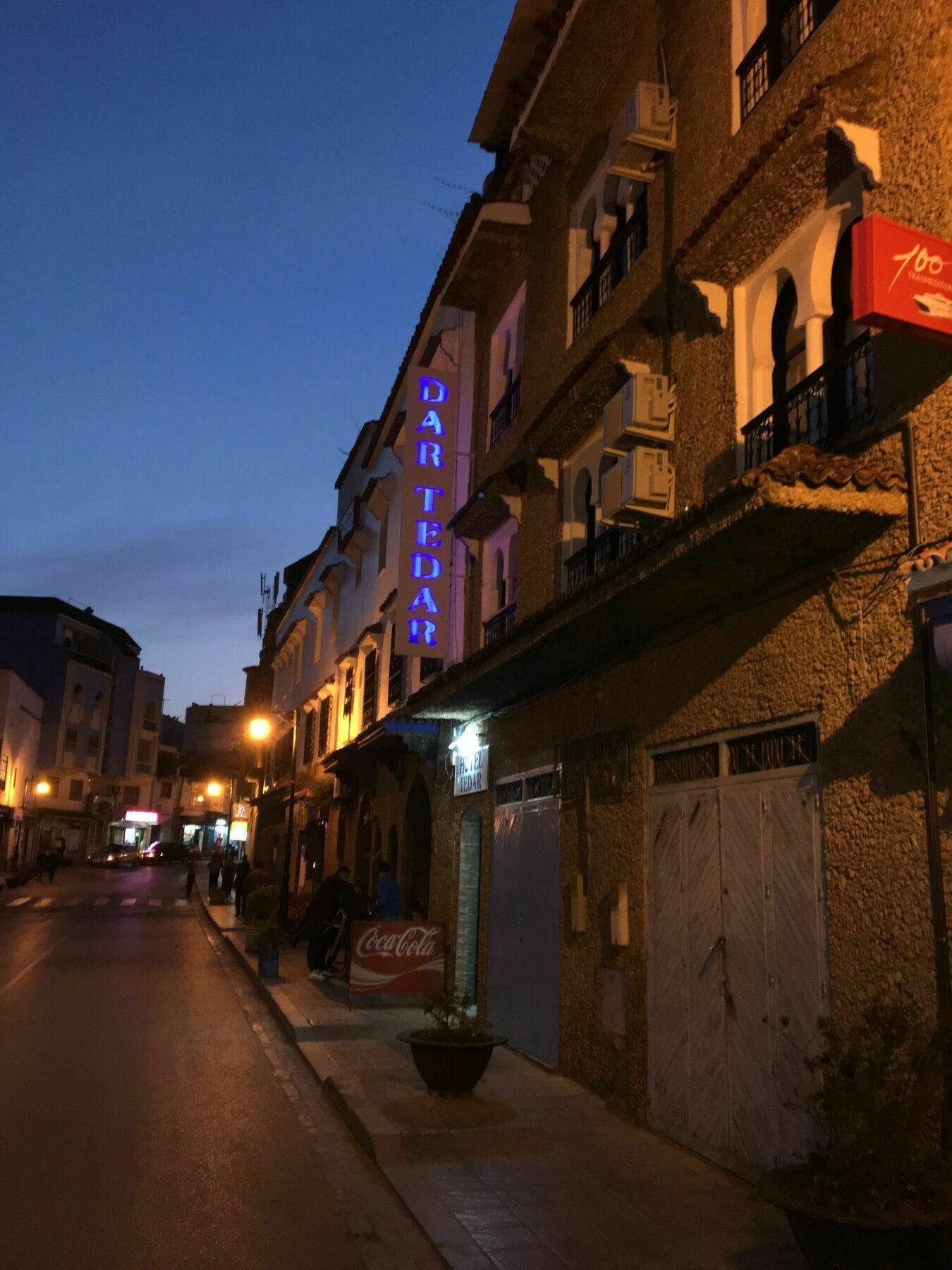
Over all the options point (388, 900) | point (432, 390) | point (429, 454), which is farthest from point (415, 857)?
point (432, 390)

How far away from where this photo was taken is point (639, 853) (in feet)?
28.0

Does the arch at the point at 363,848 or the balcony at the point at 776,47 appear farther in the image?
the arch at the point at 363,848

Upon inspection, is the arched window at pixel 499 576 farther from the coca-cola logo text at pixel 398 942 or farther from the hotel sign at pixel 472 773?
the coca-cola logo text at pixel 398 942

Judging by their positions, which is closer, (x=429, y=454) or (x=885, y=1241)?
(x=885, y=1241)

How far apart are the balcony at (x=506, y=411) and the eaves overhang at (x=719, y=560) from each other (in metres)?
4.92

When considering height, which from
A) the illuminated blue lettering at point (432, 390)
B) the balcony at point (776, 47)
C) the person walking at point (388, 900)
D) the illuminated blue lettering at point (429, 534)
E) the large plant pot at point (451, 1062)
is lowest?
the large plant pot at point (451, 1062)

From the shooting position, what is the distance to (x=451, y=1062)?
27.5 ft

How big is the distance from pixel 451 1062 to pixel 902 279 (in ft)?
21.7

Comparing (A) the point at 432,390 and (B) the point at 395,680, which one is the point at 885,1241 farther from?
(B) the point at 395,680

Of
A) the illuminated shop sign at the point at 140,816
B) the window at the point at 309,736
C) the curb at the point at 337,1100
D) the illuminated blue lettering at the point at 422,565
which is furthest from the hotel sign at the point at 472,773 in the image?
the illuminated shop sign at the point at 140,816

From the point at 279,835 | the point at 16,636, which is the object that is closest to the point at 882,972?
the point at 279,835

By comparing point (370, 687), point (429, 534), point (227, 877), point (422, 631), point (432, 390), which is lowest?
point (227, 877)

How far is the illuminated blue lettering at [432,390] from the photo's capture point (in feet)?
51.5

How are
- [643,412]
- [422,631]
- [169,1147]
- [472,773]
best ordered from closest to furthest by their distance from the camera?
[169,1147], [643,412], [472,773], [422,631]
